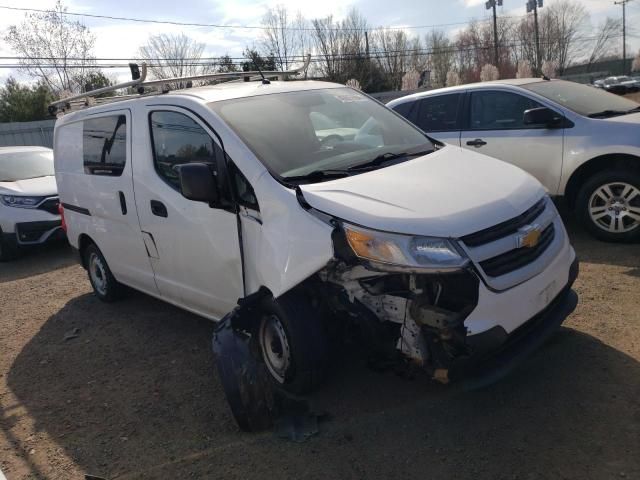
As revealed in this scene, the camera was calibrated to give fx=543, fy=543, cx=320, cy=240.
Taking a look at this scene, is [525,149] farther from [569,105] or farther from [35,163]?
[35,163]

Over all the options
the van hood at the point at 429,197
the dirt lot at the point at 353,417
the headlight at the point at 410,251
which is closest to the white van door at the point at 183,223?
the dirt lot at the point at 353,417

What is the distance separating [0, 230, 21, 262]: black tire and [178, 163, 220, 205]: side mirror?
608 cm

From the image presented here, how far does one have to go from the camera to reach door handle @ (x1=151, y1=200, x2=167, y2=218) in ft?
13.2

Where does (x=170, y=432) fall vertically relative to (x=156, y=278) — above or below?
below

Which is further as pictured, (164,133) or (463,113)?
(463,113)

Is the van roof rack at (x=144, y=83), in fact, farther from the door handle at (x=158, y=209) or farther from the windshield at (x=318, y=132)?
the door handle at (x=158, y=209)

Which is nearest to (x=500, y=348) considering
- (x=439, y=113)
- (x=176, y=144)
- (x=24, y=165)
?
(x=176, y=144)

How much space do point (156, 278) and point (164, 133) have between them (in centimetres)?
121

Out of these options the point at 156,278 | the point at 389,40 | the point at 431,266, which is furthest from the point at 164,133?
the point at 389,40

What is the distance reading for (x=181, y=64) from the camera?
96.8 feet

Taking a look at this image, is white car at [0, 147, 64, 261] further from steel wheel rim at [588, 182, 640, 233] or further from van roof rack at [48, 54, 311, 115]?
steel wheel rim at [588, 182, 640, 233]

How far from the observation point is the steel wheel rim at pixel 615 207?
17.3ft

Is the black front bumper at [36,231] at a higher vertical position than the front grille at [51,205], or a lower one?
lower

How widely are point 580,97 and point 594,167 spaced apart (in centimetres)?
100
